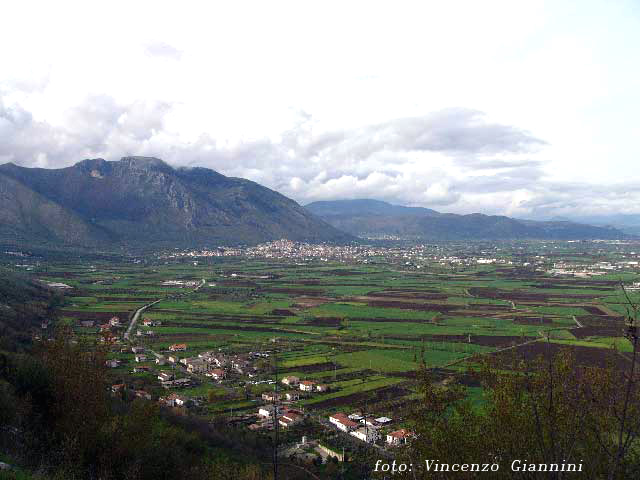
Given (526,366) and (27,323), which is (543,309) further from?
(526,366)

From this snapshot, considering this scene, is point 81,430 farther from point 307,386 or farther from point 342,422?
point 307,386

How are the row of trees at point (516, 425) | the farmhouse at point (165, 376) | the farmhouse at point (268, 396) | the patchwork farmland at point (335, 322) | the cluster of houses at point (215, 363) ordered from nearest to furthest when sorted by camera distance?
the row of trees at point (516, 425) → the farmhouse at point (268, 396) → the patchwork farmland at point (335, 322) → the farmhouse at point (165, 376) → the cluster of houses at point (215, 363)

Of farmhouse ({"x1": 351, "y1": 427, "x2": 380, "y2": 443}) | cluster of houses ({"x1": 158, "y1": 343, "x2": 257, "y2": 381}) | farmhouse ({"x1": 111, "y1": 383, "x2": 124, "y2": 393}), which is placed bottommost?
cluster of houses ({"x1": 158, "y1": 343, "x2": 257, "y2": 381})

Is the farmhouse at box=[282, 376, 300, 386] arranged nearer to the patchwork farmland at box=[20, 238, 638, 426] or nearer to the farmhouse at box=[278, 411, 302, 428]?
the patchwork farmland at box=[20, 238, 638, 426]

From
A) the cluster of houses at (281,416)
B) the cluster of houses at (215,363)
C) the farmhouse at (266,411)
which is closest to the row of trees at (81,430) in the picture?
the cluster of houses at (281,416)

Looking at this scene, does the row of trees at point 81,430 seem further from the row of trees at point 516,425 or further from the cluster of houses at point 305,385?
the cluster of houses at point 305,385

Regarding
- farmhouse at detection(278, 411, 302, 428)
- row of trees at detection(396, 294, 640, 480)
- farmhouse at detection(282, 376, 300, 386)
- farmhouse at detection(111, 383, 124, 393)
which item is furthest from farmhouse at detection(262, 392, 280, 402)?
row of trees at detection(396, 294, 640, 480)

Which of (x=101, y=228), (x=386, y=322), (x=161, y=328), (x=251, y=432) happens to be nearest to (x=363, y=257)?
(x=101, y=228)
